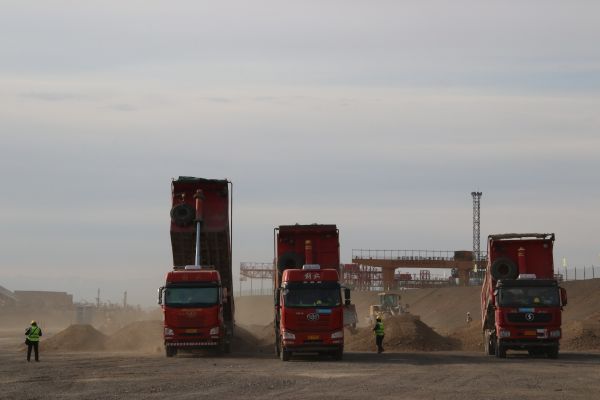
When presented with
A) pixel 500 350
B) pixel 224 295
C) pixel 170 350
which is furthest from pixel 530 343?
pixel 170 350

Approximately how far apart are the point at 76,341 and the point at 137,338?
3.55 metres

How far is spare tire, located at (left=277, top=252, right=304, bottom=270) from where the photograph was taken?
134 ft

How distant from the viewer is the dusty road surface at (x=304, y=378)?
2369 centimetres

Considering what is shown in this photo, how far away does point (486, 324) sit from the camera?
42781 mm

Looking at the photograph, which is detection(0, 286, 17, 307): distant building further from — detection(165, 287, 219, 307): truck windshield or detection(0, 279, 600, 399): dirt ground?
detection(165, 287, 219, 307): truck windshield

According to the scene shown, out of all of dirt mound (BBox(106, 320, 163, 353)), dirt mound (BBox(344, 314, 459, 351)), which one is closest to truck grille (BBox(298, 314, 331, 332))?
dirt mound (BBox(344, 314, 459, 351))

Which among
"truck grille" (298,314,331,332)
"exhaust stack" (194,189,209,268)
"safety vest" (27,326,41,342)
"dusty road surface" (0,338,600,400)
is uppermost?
"exhaust stack" (194,189,209,268)

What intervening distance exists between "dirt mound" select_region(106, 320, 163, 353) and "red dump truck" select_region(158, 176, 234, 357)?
50.8ft

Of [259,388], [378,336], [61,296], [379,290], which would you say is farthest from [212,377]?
[61,296]

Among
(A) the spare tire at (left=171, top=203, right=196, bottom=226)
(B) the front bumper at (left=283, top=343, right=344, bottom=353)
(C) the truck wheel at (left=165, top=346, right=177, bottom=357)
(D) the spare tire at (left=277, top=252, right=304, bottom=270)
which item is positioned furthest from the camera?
(D) the spare tire at (left=277, top=252, right=304, bottom=270)

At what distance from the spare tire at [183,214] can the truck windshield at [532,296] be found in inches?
447

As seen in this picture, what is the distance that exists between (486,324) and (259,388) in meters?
19.6

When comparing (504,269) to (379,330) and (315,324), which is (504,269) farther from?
(315,324)

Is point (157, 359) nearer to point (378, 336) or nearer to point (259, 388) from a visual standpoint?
point (378, 336)
